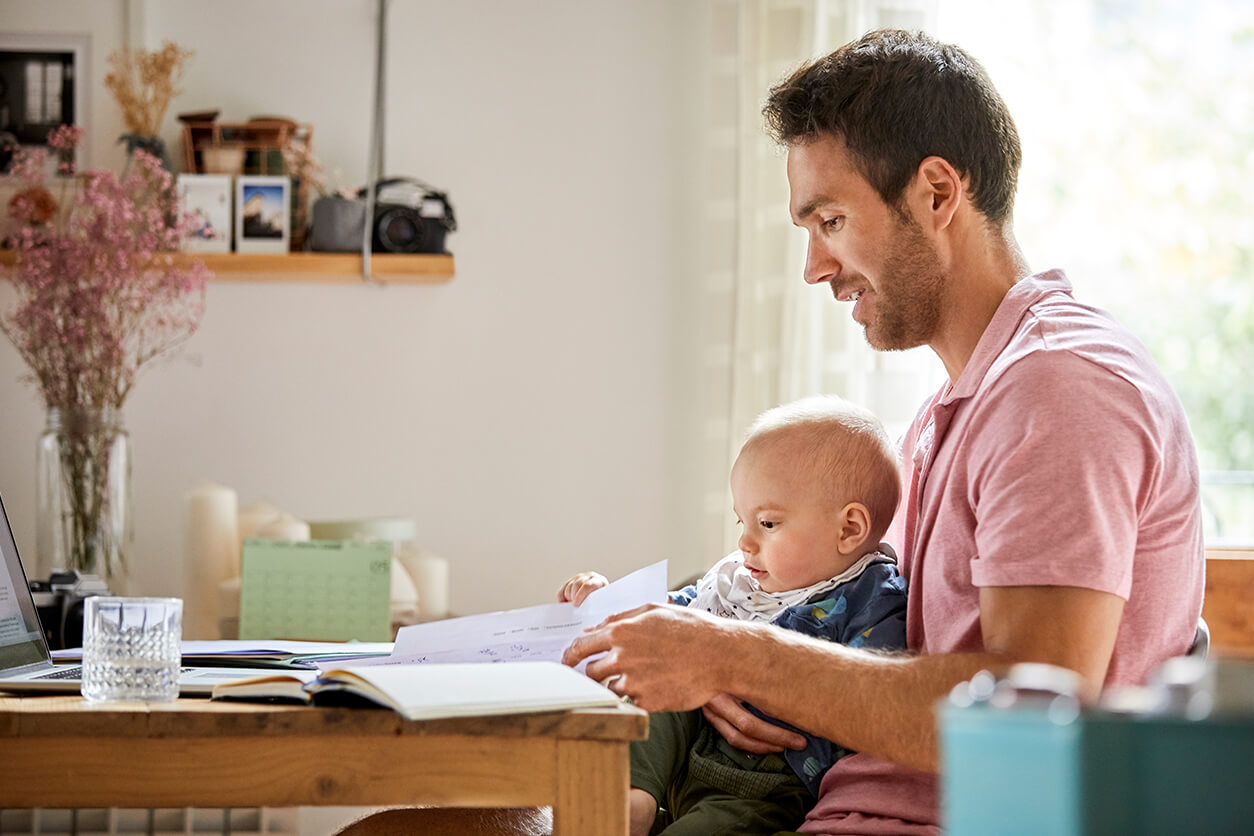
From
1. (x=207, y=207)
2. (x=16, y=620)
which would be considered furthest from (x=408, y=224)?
(x=16, y=620)

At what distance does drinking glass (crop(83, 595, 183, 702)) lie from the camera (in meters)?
0.90

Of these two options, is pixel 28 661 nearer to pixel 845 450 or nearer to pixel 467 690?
pixel 467 690

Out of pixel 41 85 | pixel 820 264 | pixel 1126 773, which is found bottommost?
pixel 1126 773

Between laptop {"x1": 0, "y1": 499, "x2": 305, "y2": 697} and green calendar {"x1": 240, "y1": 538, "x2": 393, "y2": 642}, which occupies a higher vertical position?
laptop {"x1": 0, "y1": 499, "x2": 305, "y2": 697}

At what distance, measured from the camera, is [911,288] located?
4.57ft

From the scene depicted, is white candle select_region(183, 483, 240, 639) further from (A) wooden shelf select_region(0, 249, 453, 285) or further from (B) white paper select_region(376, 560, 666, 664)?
(B) white paper select_region(376, 560, 666, 664)

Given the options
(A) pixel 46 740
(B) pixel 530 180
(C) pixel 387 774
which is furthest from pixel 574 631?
(B) pixel 530 180

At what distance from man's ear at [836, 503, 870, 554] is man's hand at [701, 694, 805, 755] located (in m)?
0.24

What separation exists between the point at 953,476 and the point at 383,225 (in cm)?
197

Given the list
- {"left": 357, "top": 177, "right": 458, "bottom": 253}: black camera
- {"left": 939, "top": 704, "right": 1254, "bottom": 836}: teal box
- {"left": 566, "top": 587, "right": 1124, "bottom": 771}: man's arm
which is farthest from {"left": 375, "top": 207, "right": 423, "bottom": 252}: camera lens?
{"left": 939, "top": 704, "right": 1254, "bottom": 836}: teal box

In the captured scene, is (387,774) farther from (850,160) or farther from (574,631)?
(850,160)

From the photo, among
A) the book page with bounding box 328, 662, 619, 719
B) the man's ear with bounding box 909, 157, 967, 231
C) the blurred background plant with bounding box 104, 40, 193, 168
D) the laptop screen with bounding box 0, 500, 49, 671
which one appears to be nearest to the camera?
the book page with bounding box 328, 662, 619, 719

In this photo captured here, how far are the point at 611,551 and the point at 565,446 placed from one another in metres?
0.29

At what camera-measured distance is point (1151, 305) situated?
134 inches
